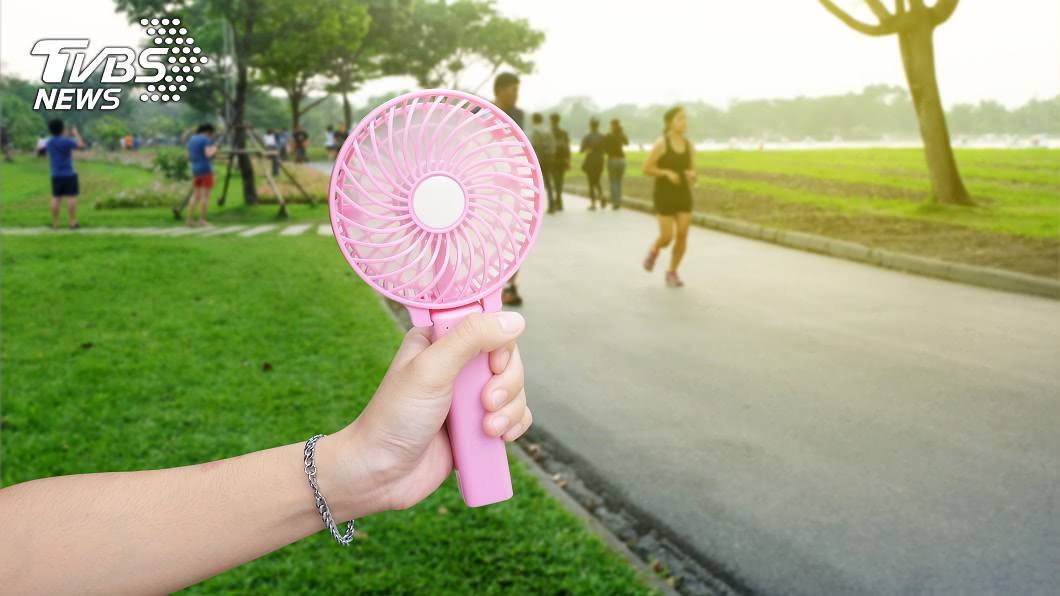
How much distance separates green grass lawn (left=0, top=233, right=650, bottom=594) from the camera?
3.41 metres

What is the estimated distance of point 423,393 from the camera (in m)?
1.21

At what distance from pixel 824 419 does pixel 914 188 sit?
49.0ft

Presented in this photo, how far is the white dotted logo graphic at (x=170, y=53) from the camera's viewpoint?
2523mm

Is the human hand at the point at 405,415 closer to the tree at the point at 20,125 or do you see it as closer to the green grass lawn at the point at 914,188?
the green grass lawn at the point at 914,188

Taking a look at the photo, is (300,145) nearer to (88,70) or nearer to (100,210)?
(100,210)

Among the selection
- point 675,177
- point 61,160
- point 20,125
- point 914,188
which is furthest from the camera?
point 20,125

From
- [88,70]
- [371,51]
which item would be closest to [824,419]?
[88,70]

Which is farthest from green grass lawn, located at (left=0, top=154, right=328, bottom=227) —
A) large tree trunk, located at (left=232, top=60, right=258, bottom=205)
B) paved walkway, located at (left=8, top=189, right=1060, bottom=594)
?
paved walkway, located at (left=8, top=189, right=1060, bottom=594)

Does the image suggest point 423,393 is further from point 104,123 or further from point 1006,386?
point 104,123

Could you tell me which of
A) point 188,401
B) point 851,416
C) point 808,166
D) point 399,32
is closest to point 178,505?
point 188,401

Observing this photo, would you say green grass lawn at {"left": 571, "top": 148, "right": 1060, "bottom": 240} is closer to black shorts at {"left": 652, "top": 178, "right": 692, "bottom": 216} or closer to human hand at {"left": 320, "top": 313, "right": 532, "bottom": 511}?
black shorts at {"left": 652, "top": 178, "right": 692, "bottom": 216}

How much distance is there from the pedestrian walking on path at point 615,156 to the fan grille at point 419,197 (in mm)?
16242

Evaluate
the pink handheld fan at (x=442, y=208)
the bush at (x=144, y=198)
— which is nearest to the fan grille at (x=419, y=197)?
the pink handheld fan at (x=442, y=208)

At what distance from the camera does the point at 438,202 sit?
4.22ft
